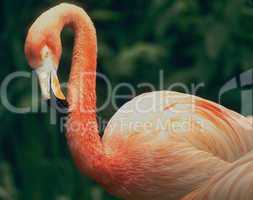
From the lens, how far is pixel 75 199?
4242 mm

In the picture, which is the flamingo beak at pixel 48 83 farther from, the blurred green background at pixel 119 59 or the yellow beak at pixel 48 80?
the blurred green background at pixel 119 59

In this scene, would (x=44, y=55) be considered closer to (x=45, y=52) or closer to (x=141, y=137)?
(x=45, y=52)

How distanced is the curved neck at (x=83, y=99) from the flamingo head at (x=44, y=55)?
0.08m

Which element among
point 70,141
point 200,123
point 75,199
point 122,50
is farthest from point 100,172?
point 122,50

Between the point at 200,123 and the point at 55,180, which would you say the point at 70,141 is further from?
the point at 55,180

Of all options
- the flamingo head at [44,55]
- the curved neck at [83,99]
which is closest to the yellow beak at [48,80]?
the flamingo head at [44,55]

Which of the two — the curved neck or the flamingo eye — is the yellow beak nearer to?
the flamingo eye

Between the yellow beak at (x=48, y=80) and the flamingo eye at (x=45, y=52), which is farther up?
the flamingo eye at (x=45, y=52)

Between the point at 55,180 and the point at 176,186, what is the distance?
1.79 meters

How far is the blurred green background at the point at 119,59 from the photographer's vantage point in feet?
14.0

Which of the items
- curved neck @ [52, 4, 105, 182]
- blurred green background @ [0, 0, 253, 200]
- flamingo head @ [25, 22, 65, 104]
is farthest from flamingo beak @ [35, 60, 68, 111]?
blurred green background @ [0, 0, 253, 200]

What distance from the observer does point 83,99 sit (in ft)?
8.82

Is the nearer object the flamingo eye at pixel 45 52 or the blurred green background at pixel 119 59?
the flamingo eye at pixel 45 52

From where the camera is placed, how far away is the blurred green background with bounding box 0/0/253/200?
14.0 feet
